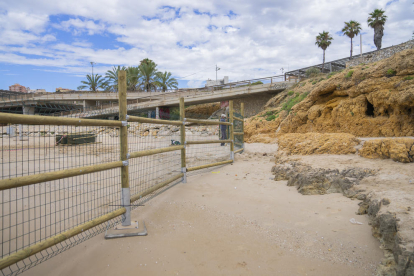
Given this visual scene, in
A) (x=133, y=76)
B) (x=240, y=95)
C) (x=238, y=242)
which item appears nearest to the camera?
(x=238, y=242)

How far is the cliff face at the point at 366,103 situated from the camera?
25.0ft

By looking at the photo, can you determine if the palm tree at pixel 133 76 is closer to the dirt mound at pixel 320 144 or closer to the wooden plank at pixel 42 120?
the dirt mound at pixel 320 144

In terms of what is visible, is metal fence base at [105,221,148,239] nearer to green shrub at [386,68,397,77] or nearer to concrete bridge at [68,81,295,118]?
green shrub at [386,68,397,77]

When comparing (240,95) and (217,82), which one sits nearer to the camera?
(240,95)

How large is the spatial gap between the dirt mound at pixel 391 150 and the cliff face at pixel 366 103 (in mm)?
3491

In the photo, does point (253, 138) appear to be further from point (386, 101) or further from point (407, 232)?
point (407, 232)

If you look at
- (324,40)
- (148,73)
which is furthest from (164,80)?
(324,40)

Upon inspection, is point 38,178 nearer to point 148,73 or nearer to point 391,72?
point 391,72

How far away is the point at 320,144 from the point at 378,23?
31.2m

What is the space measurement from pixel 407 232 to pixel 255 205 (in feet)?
6.50

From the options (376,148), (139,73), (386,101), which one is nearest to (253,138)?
(386,101)

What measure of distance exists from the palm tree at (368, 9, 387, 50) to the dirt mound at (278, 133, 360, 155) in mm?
30134

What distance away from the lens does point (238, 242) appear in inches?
107

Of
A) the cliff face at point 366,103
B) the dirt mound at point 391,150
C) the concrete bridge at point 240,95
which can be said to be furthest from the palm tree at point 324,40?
the dirt mound at point 391,150
